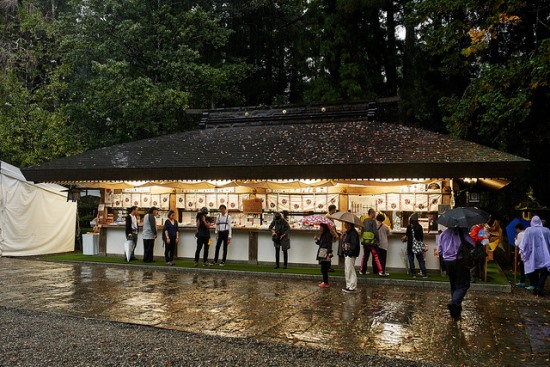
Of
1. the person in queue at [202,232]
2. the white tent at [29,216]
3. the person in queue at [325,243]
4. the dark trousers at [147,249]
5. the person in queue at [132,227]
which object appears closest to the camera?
the person in queue at [325,243]

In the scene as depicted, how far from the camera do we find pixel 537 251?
10.6 meters

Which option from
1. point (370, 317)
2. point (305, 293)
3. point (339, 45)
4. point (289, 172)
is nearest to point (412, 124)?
point (339, 45)

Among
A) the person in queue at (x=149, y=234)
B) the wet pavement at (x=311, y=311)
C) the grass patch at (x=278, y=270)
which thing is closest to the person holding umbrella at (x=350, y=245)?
the wet pavement at (x=311, y=311)

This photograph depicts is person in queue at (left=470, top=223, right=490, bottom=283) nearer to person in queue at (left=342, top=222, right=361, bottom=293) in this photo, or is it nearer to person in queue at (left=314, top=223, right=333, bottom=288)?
person in queue at (left=342, top=222, right=361, bottom=293)

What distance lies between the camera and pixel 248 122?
761 inches

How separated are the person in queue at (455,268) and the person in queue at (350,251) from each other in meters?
2.35

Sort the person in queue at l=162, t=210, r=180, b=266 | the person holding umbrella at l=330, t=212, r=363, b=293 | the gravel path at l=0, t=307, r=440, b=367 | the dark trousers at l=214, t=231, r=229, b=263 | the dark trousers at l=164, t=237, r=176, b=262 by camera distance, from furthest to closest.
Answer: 1. the dark trousers at l=164, t=237, r=176, b=262
2. the person in queue at l=162, t=210, r=180, b=266
3. the dark trousers at l=214, t=231, r=229, b=263
4. the person holding umbrella at l=330, t=212, r=363, b=293
5. the gravel path at l=0, t=307, r=440, b=367

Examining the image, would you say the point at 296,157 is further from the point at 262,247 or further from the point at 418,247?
the point at 418,247

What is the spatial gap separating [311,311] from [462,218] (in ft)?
9.92

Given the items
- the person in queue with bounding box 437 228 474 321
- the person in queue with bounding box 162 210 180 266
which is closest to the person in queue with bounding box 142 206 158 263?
the person in queue with bounding box 162 210 180 266

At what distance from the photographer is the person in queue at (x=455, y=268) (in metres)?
7.98

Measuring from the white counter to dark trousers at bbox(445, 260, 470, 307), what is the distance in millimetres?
5242

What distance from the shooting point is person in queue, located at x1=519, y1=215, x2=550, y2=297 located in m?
10.6

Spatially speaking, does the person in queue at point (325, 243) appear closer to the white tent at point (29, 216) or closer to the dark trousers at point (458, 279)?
the dark trousers at point (458, 279)
